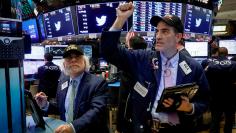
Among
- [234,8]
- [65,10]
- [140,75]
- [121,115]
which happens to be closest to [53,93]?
[65,10]

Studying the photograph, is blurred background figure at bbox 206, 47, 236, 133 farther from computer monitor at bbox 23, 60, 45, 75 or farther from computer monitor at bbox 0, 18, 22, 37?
computer monitor at bbox 0, 18, 22, 37

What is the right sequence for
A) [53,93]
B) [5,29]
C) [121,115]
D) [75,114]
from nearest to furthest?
[5,29] < [75,114] < [121,115] < [53,93]

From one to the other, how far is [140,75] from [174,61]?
0.26 metres

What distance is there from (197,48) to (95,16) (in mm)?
3125

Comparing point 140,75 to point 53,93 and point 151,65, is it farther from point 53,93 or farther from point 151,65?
point 53,93

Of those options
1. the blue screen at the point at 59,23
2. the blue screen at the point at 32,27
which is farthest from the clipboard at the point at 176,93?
the blue screen at the point at 32,27

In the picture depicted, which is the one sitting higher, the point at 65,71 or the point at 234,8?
the point at 234,8

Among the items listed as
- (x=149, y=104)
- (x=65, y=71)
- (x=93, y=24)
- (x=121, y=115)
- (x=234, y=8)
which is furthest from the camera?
(x=234, y=8)

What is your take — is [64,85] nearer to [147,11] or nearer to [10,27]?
[10,27]

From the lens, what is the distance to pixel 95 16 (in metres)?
5.61

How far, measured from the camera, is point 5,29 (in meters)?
1.61

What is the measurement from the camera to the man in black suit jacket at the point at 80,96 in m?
2.47

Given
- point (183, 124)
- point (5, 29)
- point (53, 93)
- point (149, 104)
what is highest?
point (5, 29)

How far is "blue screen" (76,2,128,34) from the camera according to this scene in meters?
5.45
